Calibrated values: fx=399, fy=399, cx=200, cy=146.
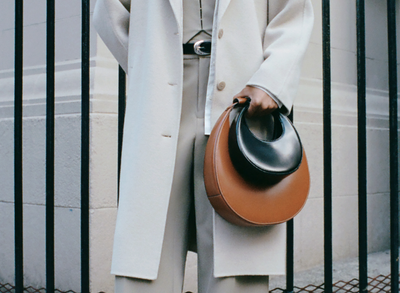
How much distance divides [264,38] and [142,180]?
0.71m

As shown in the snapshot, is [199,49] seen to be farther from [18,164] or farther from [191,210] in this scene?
[18,164]

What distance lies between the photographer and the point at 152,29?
53.1 inches

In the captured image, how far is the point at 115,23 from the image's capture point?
1.46 metres

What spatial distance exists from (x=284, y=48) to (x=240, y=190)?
0.55 m

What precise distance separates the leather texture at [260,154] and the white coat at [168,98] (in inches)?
6.4

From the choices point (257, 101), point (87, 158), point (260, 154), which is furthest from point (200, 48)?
point (87, 158)

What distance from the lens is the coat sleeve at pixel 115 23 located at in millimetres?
1451

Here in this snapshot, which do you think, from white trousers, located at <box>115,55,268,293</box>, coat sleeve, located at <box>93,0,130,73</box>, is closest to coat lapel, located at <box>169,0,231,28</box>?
white trousers, located at <box>115,55,268,293</box>

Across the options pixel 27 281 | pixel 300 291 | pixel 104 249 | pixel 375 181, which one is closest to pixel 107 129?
pixel 104 249

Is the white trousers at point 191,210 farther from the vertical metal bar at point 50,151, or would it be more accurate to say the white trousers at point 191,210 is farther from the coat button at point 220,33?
the vertical metal bar at point 50,151

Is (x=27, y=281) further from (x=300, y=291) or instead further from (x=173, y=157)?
(x=173, y=157)

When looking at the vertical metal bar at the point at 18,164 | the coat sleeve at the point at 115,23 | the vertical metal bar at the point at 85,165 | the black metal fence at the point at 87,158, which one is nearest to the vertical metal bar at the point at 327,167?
the black metal fence at the point at 87,158

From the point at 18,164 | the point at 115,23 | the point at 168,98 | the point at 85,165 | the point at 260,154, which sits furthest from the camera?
the point at 18,164

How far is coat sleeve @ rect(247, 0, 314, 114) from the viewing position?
133 centimetres
